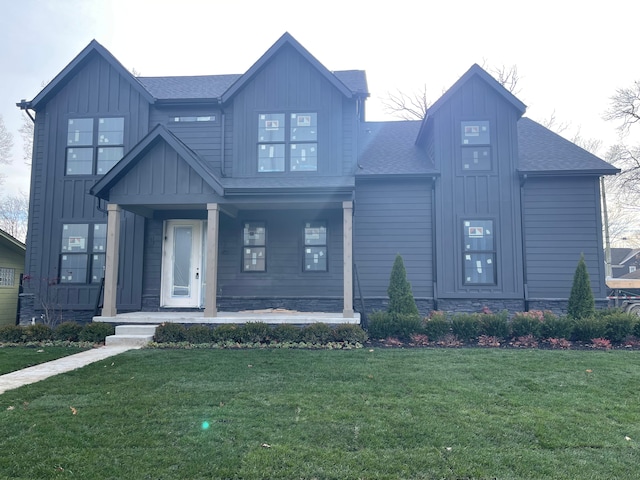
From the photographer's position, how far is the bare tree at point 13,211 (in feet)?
106

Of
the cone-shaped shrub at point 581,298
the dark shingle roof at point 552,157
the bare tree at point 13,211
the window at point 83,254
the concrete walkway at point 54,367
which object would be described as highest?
the bare tree at point 13,211

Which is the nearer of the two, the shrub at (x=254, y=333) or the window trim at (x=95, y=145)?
the shrub at (x=254, y=333)

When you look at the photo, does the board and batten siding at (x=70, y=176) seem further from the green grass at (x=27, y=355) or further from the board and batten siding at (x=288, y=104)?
the green grass at (x=27, y=355)

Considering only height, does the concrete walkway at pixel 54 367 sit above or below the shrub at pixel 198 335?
below

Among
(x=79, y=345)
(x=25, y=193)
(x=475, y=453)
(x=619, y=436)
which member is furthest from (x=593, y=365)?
(x=25, y=193)

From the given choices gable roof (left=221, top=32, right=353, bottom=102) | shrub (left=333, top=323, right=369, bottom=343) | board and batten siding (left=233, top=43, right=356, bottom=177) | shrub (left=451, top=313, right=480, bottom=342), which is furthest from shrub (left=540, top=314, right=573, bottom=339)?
gable roof (left=221, top=32, right=353, bottom=102)

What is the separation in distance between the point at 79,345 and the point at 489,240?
962 centimetres

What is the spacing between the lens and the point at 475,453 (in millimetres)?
3289

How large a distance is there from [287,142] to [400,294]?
4.67m

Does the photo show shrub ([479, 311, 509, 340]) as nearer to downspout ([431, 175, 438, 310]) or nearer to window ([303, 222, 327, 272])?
downspout ([431, 175, 438, 310])

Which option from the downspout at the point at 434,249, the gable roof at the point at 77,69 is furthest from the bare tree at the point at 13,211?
the downspout at the point at 434,249

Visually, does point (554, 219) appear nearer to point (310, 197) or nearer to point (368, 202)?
point (368, 202)

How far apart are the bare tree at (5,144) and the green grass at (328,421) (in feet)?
75.5

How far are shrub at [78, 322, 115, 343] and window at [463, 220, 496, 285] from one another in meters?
8.32
